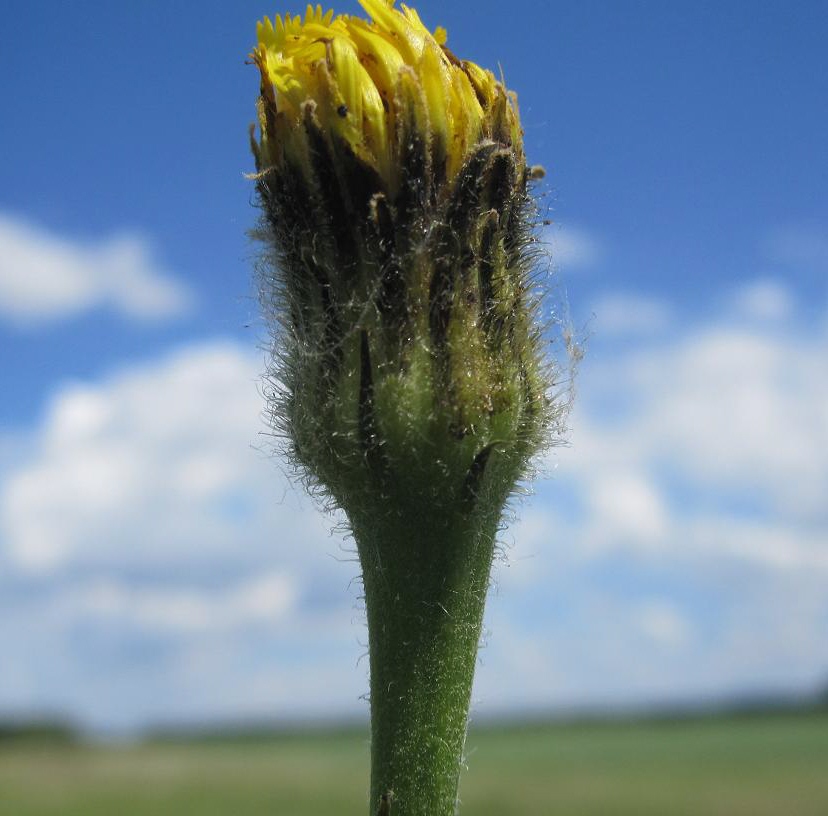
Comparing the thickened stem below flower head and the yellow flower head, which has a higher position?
the yellow flower head

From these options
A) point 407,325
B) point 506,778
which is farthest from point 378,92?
point 506,778

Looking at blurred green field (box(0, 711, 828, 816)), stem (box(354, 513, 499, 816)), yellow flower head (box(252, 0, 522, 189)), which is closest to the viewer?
yellow flower head (box(252, 0, 522, 189))

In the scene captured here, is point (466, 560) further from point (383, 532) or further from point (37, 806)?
point (37, 806)

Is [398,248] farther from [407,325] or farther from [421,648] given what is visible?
[421,648]

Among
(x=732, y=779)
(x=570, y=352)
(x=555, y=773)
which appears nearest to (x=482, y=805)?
(x=555, y=773)

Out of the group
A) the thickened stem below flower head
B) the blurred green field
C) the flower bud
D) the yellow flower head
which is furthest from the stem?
the blurred green field

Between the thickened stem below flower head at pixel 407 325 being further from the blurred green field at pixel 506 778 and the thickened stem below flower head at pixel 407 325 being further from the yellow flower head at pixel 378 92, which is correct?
the blurred green field at pixel 506 778

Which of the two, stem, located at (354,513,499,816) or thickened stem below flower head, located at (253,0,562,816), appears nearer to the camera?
thickened stem below flower head, located at (253,0,562,816)

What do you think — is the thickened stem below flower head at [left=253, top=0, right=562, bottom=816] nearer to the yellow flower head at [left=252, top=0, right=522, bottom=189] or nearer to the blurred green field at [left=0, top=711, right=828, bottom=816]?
the yellow flower head at [left=252, top=0, right=522, bottom=189]
